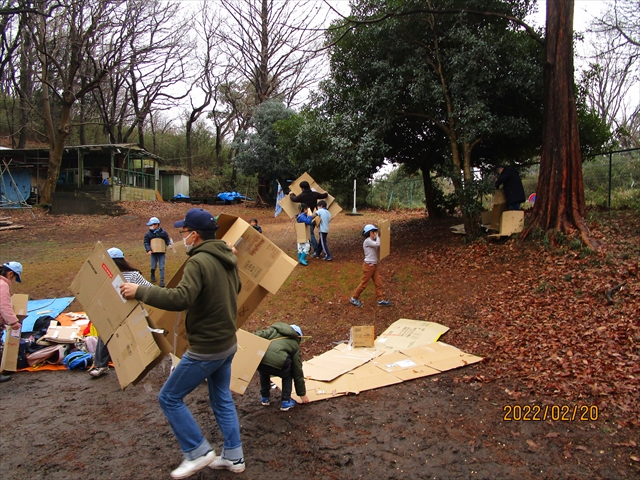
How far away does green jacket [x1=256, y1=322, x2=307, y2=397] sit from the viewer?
4055mm

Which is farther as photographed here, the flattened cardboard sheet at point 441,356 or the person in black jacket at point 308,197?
the person in black jacket at point 308,197

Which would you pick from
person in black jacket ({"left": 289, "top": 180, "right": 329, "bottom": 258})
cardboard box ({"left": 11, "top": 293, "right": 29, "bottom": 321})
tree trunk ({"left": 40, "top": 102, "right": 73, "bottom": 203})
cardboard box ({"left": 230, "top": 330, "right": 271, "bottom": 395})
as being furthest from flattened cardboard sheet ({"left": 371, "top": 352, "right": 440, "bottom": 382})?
tree trunk ({"left": 40, "top": 102, "right": 73, "bottom": 203})

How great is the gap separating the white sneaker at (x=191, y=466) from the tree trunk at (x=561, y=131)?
7.89 m

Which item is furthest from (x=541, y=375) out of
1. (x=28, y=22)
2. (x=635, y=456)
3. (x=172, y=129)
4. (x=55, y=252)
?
(x=172, y=129)

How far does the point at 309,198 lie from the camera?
10547 mm

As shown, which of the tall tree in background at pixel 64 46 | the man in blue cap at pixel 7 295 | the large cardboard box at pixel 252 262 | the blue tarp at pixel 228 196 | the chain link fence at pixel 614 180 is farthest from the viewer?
the blue tarp at pixel 228 196

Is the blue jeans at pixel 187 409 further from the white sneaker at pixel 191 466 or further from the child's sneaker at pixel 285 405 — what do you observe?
the child's sneaker at pixel 285 405

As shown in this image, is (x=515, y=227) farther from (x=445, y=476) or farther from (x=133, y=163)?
(x=133, y=163)

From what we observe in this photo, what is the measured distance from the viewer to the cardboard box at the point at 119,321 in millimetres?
3010

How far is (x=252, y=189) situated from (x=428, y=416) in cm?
2809
